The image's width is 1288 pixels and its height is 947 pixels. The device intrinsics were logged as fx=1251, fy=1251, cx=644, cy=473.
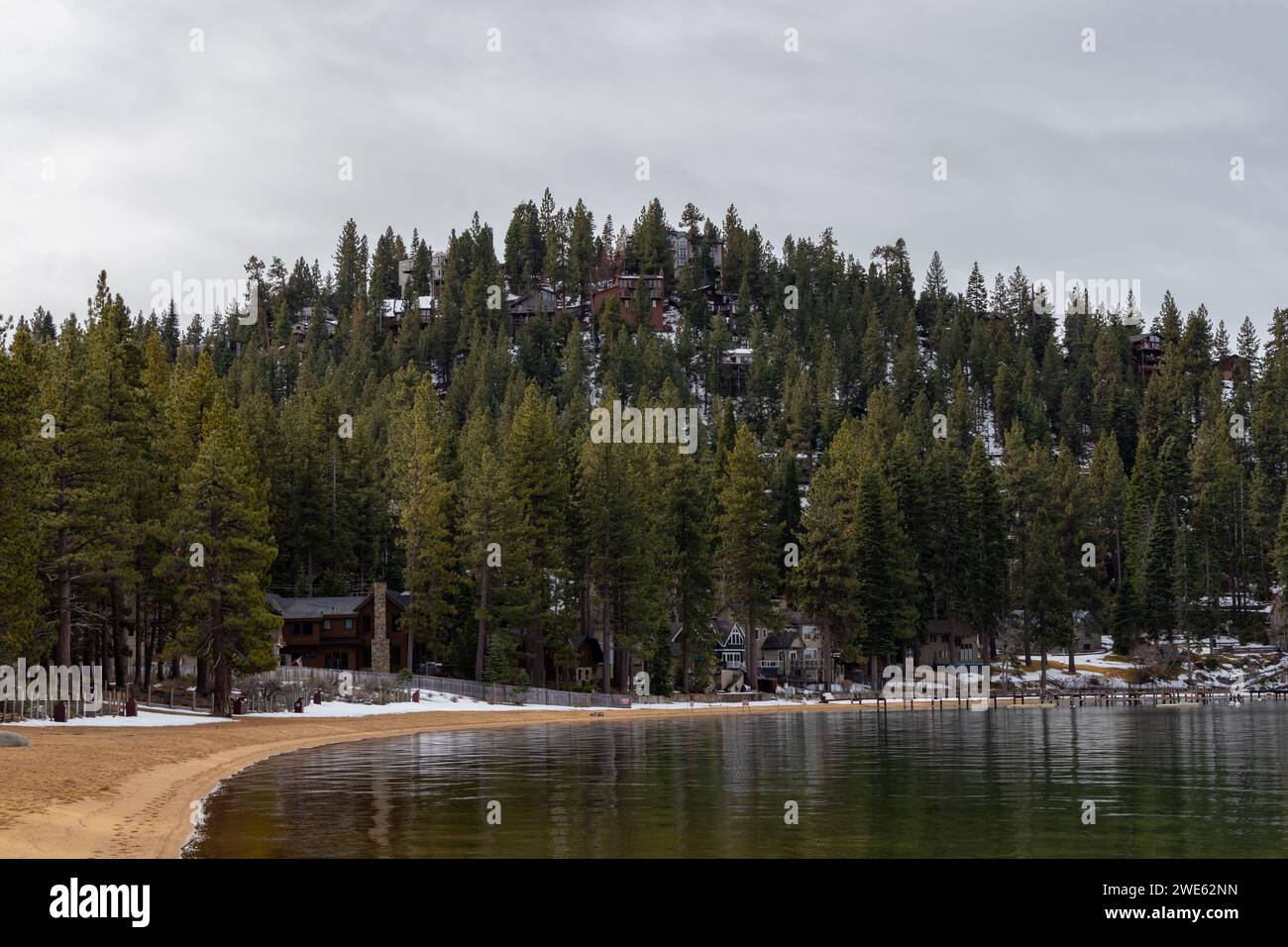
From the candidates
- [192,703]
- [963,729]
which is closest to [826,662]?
[963,729]

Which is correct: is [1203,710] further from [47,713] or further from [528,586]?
[47,713]

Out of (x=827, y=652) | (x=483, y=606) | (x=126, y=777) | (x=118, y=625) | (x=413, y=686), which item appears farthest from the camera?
(x=827, y=652)

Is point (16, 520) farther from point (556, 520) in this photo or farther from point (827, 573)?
point (827, 573)

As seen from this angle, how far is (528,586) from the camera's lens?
281 ft

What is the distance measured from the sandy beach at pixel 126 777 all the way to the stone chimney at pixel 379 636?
2368cm

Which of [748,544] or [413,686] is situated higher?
[748,544]

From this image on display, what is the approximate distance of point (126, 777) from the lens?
31.5 m

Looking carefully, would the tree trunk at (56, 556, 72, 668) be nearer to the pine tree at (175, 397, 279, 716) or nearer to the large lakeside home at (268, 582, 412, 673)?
the pine tree at (175, 397, 279, 716)

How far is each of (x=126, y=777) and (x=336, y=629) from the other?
5818 cm

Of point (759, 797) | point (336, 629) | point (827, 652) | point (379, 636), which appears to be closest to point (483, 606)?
point (379, 636)

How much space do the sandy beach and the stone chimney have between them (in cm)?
2368

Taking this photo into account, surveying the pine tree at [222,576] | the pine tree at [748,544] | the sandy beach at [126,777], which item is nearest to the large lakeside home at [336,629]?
the sandy beach at [126,777]

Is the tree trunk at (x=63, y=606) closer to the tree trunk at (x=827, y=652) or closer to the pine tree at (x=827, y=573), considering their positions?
the pine tree at (x=827, y=573)
